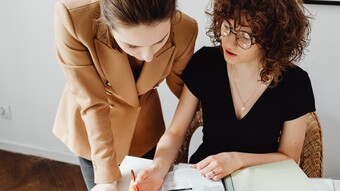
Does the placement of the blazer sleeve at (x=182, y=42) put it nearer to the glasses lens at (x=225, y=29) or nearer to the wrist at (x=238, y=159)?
the glasses lens at (x=225, y=29)

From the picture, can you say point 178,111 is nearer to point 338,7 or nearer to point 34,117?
point 338,7

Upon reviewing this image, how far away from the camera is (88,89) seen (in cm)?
123

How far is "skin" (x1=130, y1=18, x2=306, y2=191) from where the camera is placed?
1152mm

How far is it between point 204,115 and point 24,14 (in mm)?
1275

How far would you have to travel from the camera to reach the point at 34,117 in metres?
2.50

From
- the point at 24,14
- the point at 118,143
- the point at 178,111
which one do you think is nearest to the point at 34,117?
the point at 24,14

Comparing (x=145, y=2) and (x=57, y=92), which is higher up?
(x=145, y=2)

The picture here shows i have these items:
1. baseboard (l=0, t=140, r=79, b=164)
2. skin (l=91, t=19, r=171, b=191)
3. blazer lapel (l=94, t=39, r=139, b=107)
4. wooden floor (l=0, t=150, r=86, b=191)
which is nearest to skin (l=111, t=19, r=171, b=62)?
skin (l=91, t=19, r=171, b=191)

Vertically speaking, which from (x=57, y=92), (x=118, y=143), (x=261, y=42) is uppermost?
(x=261, y=42)

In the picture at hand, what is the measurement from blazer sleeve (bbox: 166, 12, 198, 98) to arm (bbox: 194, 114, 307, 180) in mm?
341

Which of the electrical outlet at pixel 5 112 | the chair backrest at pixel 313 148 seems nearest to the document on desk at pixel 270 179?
the chair backrest at pixel 313 148

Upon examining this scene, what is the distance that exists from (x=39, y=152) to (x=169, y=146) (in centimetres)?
155

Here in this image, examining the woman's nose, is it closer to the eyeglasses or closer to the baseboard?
the eyeglasses

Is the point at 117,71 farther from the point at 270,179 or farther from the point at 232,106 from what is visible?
the point at 270,179
